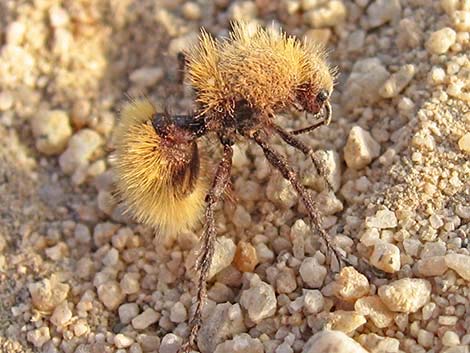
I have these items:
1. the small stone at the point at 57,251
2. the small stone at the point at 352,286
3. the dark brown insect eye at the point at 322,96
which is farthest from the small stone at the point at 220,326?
the dark brown insect eye at the point at 322,96

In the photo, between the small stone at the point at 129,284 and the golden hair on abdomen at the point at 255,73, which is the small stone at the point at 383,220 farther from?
the small stone at the point at 129,284

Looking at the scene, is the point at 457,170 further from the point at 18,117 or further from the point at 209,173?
the point at 18,117

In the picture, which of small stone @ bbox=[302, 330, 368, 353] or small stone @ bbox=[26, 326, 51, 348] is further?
small stone @ bbox=[26, 326, 51, 348]

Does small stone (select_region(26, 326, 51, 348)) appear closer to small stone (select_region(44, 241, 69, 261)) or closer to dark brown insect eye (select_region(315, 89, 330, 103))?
small stone (select_region(44, 241, 69, 261))

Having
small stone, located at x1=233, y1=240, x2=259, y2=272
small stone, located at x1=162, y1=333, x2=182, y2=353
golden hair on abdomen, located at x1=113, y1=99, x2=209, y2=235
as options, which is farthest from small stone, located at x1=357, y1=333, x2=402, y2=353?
golden hair on abdomen, located at x1=113, y1=99, x2=209, y2=235

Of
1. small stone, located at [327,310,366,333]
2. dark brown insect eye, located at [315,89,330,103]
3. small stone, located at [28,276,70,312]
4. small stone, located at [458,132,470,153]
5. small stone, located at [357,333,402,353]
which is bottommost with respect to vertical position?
small stone, located at [357,333,402,353]

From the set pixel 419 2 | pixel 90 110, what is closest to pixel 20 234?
pixel 90 110
